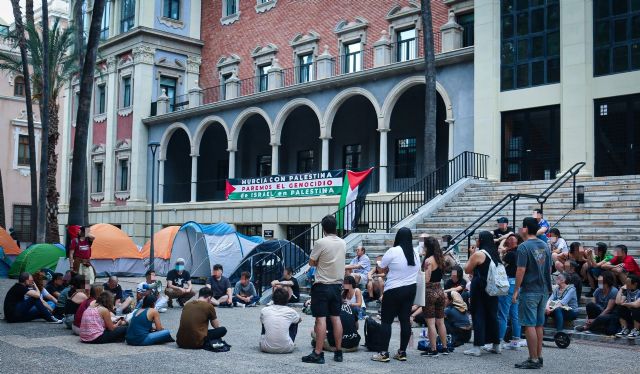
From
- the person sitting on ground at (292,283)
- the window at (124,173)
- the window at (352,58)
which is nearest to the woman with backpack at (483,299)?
the person sitting on ground at (292,283)

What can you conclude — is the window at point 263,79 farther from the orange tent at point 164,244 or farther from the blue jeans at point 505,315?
the blue jeans at point 505,315

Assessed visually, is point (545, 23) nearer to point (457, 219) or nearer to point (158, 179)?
point (457, 219)

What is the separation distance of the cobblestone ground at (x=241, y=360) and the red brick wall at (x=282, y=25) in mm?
19043

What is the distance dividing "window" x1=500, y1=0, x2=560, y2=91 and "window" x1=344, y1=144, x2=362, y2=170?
933 centimetres

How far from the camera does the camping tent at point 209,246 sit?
24.2 metres

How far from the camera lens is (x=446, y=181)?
75.4 feet

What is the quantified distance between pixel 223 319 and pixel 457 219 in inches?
307

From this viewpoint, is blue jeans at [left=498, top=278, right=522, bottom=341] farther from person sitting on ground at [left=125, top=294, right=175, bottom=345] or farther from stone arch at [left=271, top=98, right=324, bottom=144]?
stone arch at [left=271, top=98, right=324, bottom=144]

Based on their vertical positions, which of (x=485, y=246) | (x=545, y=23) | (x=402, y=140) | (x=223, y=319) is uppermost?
(x=545, y=23)

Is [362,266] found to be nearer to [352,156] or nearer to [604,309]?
[604,309]

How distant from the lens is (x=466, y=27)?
86.6 ft

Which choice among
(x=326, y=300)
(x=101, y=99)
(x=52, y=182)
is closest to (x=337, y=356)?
(x=326, y=300)

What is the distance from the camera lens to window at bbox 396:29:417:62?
1096 inches

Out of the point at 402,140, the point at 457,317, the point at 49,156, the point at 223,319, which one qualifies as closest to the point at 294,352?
the point at 457,317
